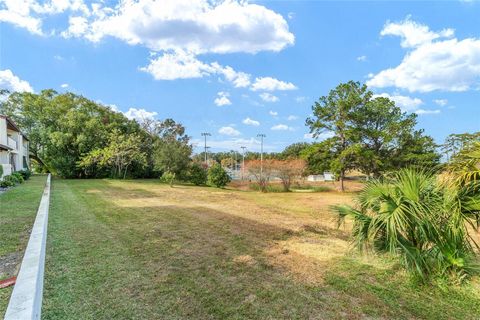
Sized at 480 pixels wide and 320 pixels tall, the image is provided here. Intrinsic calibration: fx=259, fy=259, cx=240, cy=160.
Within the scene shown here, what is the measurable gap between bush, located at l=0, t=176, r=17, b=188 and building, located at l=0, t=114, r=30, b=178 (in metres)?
0.77

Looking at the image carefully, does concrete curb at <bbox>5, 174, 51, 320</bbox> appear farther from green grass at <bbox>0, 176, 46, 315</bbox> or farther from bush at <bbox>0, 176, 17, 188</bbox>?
bush at <bbox>0, 176, 17, 188</bbox>

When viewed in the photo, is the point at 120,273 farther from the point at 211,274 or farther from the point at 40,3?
the point at 40,3

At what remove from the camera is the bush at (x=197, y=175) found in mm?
24500

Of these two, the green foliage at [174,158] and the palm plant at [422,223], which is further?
the green foliage at [174,158]

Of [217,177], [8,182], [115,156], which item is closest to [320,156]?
[217,177]

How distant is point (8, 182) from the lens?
13.3 metres

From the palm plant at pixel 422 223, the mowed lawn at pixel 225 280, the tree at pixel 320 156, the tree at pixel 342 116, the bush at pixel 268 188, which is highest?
the tree at pixel 342 116

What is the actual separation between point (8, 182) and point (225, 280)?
1536 centimetres

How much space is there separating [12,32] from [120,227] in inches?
514

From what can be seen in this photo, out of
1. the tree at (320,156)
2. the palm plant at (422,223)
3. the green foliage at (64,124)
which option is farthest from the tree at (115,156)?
the palm plant at (422,223)

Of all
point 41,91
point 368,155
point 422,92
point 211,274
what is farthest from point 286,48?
point 41,91

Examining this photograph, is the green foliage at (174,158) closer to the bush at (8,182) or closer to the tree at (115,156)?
the tree at (115,156)

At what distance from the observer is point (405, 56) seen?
1688 cm

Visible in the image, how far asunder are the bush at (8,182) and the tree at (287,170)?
17602 millimetres
